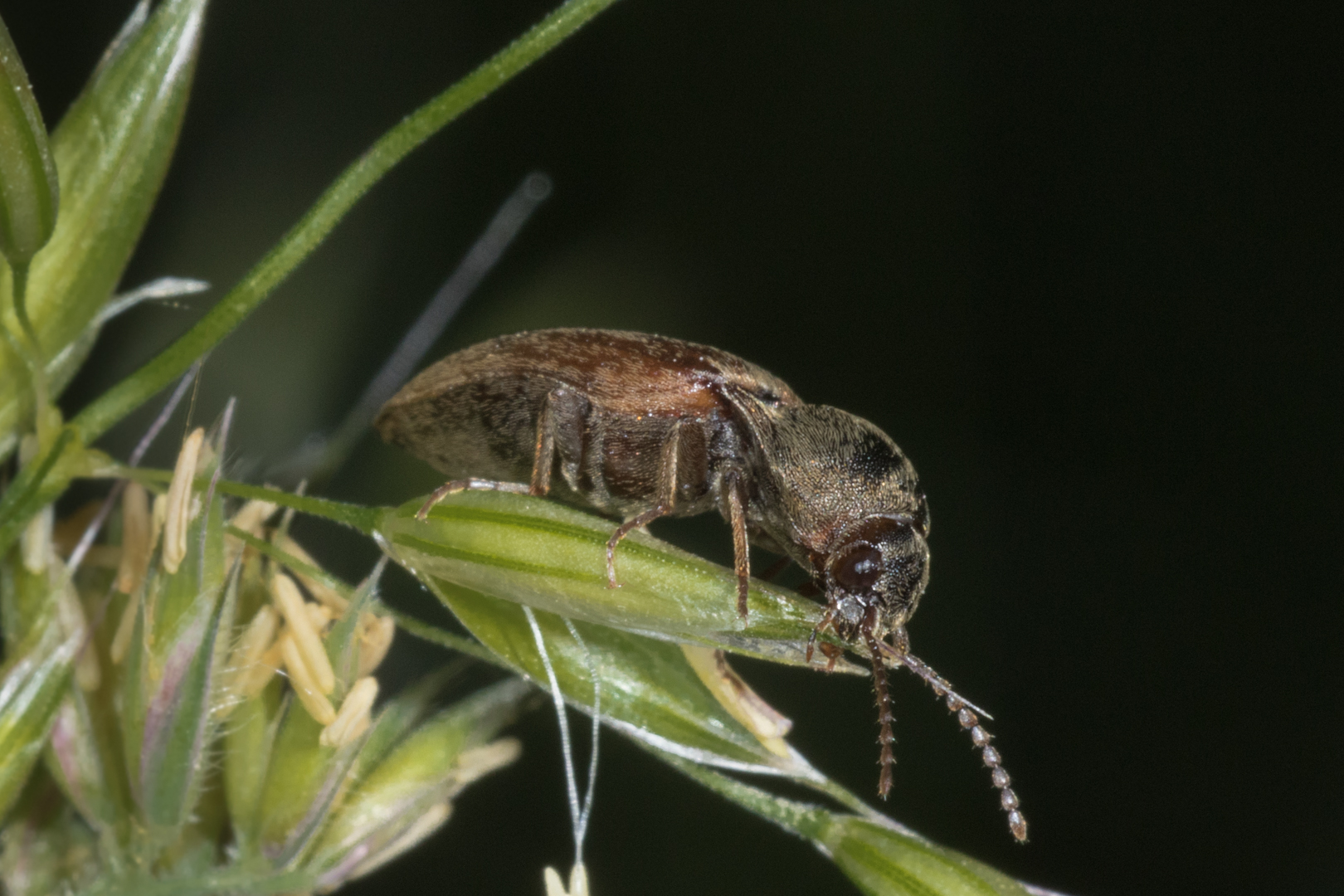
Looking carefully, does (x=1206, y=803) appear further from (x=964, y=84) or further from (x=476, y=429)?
(x=476, y=429)

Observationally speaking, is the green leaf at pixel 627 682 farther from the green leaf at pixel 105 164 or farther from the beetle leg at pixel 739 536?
the green leaf at pixel 105 164

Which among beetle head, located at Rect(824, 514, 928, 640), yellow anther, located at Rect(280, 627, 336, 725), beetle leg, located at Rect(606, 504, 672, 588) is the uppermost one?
beetle leg, located at Rect(606, 504, 672, 588)

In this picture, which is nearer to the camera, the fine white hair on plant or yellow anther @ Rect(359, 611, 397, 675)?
the fine white hair on plant

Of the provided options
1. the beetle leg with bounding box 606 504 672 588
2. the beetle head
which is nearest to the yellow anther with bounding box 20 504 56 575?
the beetle leg with bounding box 606 504 672 588

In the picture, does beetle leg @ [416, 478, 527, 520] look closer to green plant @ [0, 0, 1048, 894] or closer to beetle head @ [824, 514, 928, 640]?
green plant @ [0, 0, 1048, 894]

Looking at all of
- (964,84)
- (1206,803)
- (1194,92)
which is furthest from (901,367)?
(1206,803)

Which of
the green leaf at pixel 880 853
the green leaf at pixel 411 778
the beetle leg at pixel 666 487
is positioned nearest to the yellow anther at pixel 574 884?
the green leaf at pixel 880 853
